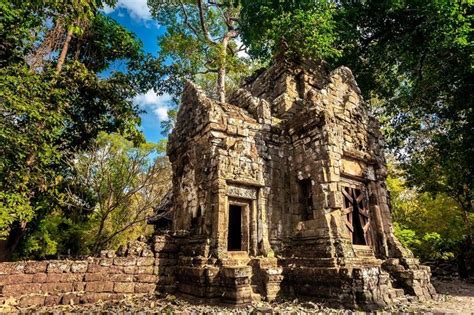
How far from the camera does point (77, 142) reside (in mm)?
11680

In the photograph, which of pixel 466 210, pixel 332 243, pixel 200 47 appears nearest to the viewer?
pixel 332 243

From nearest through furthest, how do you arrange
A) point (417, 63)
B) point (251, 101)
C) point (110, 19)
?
point (251, 101), point (110, 19), point (417, 63)

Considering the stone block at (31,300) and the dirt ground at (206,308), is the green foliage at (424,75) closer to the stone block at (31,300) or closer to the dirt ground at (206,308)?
the dirt ground at (206,308)

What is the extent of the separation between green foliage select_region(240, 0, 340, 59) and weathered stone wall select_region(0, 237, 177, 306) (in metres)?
9.41

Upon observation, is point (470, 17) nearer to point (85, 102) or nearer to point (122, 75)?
point (122, 75)

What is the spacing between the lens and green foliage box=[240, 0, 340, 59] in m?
12.1

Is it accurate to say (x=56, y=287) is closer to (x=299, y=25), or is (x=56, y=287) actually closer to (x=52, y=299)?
(x=52, y=299)

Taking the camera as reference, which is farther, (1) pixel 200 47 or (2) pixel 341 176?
(1) pixel 200 47

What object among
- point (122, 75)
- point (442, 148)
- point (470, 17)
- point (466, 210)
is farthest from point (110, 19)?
point (466, 210)

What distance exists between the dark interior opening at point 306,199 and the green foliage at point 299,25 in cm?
603

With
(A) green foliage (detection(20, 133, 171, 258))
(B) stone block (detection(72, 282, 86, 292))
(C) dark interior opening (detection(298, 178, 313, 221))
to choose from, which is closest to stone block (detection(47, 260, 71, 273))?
(B) stone block (detection(72, 282, 86, 292))

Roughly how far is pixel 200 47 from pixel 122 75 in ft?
27.9

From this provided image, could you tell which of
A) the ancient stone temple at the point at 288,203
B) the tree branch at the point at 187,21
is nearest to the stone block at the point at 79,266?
the ancient stone temple at the point at 288,203

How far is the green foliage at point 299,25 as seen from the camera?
12.1 meters
